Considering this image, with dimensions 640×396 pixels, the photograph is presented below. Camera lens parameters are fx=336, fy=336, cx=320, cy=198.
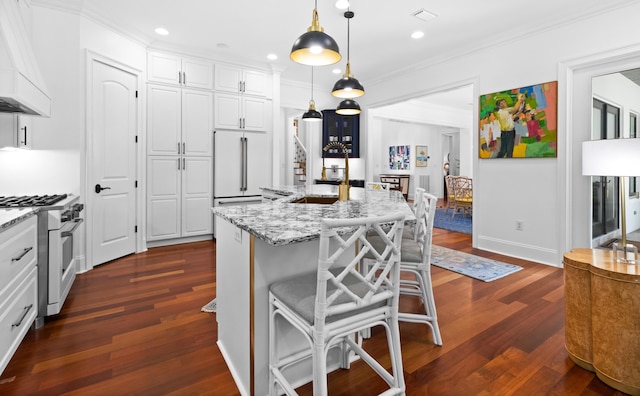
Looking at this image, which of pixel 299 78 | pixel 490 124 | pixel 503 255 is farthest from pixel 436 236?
pixel 299 78

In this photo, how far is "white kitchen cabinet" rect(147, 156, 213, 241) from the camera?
4.70 meters

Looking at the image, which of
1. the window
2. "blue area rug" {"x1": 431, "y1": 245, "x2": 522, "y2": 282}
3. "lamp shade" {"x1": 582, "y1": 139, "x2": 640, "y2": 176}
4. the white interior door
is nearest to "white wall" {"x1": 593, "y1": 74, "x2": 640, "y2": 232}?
the window

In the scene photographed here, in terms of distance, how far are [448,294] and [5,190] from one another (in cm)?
438

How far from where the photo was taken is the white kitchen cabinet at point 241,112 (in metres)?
5.16

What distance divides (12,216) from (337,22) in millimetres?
3583


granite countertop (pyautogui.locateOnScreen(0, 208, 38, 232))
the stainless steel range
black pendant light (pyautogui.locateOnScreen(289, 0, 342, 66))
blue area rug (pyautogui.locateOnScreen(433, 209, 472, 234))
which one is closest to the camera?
granite countertop (pyautogui.locateOnScreen(0, 208, 38, 232))

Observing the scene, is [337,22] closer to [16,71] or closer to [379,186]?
[379,186]

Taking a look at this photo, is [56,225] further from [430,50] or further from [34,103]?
[430,50]

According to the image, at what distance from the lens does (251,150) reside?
548 cm

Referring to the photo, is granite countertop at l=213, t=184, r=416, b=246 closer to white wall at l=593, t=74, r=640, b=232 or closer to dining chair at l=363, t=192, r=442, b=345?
dining chair at l=363, t=192, r=442, b=345

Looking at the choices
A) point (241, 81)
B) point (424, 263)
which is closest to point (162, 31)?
point (241, 81)

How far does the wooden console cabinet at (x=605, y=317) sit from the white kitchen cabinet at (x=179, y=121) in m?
4.61

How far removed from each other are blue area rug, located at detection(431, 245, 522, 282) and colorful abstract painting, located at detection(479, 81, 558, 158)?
1373 mm

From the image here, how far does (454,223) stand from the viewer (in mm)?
6703
